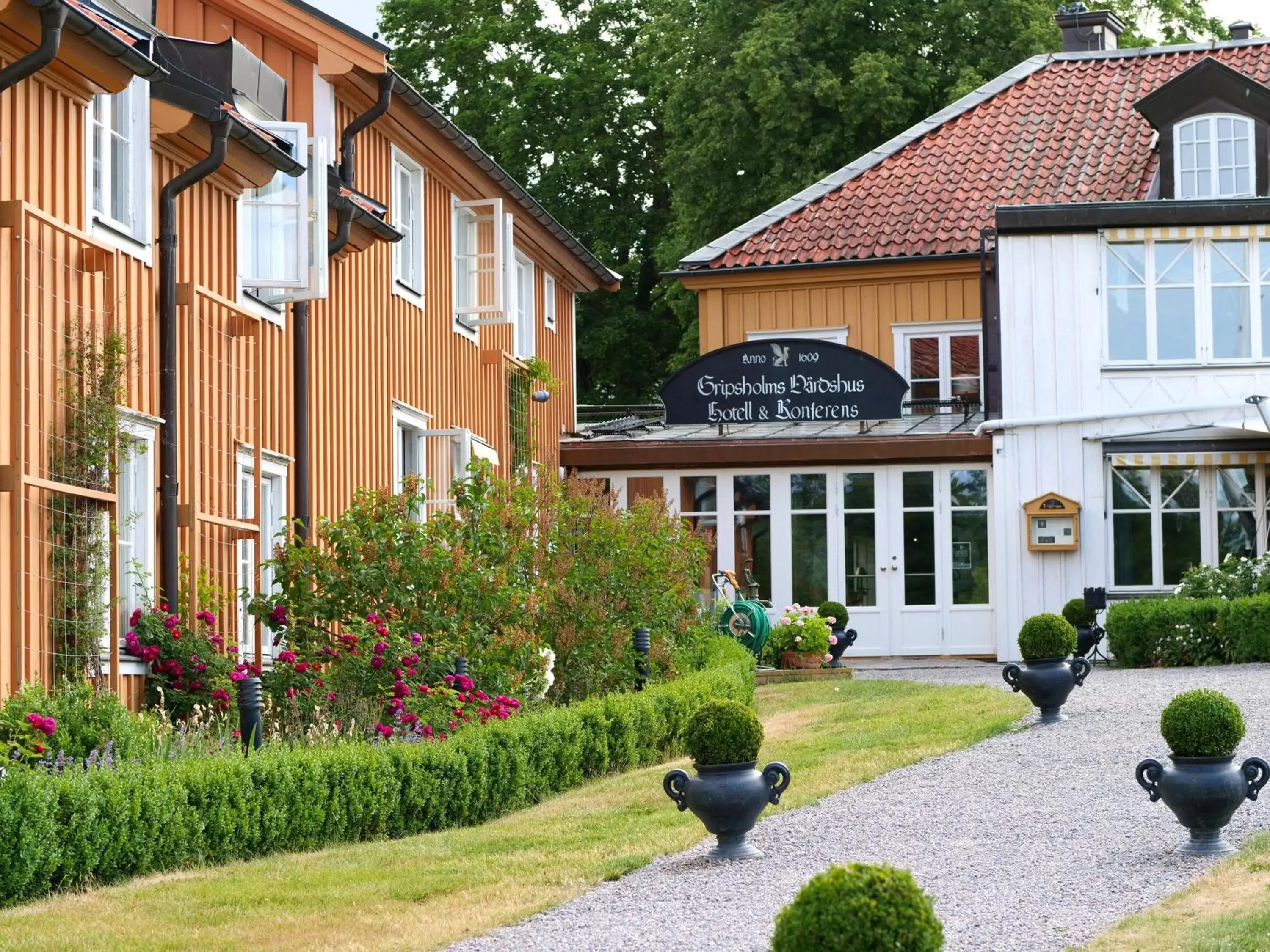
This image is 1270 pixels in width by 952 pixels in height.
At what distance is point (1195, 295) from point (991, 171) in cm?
543

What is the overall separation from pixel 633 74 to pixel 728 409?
1446 centimetres

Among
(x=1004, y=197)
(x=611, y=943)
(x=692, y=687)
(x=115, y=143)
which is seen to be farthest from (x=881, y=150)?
(x=611, y=943)

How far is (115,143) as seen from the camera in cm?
1268

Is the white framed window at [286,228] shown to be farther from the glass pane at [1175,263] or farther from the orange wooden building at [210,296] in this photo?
the glass pane at [1175,263]

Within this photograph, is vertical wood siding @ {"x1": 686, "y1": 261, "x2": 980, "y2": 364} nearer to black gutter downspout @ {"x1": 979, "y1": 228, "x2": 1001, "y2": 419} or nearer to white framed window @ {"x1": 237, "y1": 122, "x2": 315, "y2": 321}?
black gutter downspout @ {"x1": 979, "y1": 228, "x2": 1001, "y2": 419}

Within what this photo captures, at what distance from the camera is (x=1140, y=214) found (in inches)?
968

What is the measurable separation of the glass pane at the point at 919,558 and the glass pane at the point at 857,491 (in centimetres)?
54

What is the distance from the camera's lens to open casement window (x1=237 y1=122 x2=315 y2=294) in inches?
582

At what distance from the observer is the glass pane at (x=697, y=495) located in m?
26.2

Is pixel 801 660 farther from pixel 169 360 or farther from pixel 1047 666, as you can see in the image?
pixel 169 360

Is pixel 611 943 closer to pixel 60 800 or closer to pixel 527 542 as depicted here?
pixel 60 800

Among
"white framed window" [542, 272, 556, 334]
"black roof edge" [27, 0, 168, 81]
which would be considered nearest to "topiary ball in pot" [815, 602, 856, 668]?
"white framed window" [542, 272, 556, 334]

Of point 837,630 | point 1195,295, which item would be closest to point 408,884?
point 837,630

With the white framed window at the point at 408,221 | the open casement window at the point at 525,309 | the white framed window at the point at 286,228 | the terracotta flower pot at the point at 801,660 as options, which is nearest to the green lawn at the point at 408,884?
the white framed window at the point at 286,228
